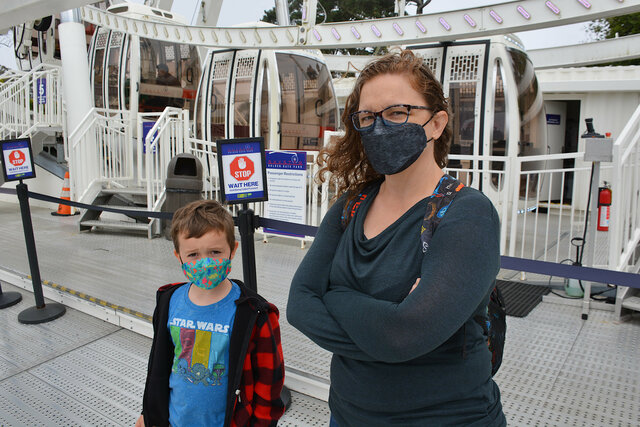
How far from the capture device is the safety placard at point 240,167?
2.64 m

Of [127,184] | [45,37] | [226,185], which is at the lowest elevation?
[127,184]

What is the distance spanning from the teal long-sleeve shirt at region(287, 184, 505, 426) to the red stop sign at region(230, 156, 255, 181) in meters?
1.35

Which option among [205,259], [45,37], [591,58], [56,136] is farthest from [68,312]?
[45,37]

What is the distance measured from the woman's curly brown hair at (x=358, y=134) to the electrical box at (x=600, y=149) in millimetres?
3250

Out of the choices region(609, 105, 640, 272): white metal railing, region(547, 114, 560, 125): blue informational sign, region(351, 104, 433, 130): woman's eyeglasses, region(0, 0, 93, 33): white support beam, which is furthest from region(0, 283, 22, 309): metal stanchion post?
region(547, 114, 560, 125): blue informational sign

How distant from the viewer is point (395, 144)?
135 cm

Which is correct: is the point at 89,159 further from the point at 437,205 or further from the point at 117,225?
the point at 437,205

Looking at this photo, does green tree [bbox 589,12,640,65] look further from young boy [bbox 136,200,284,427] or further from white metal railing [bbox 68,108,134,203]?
young boy [bbox 136,200,284,427]

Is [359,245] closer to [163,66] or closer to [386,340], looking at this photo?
[386,340]

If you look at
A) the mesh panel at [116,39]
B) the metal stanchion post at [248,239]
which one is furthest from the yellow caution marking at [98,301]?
the mesh panel at [116,39]

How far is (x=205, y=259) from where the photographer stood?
1.87m

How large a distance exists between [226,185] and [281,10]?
10.4 metres

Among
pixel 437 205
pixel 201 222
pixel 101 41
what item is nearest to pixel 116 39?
pixel 101 41

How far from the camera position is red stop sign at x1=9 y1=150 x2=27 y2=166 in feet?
14.8
